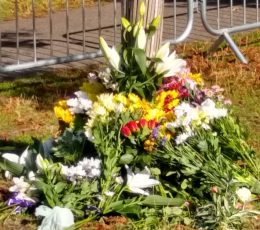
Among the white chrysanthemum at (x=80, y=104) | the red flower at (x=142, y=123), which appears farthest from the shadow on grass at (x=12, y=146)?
the red flower at (x=142, y=123)

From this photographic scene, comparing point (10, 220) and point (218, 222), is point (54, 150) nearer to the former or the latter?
point (10, 220)

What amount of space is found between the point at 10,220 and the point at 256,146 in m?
1.82

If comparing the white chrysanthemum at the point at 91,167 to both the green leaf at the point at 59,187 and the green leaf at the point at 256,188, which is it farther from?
the green leaf at the point at 256,188

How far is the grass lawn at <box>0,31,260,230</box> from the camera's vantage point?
20.7ft

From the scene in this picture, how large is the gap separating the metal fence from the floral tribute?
2251mm

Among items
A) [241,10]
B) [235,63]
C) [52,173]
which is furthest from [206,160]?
[241,10]

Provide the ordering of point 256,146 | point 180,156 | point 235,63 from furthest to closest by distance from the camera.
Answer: point 235,63
point 256,146
point 180,156

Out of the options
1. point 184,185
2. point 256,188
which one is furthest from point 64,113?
point 256,188

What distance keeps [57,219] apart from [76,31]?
5933 millimetres

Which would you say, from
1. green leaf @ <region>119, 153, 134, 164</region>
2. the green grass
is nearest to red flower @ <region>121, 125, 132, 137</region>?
green leaf @ <region>119, 153, 134, 164</region>

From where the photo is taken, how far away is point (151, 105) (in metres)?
5.09

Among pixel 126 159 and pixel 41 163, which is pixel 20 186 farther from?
pixel 126 159

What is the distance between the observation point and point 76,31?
10.2 meters

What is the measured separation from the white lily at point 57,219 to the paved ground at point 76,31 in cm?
365
